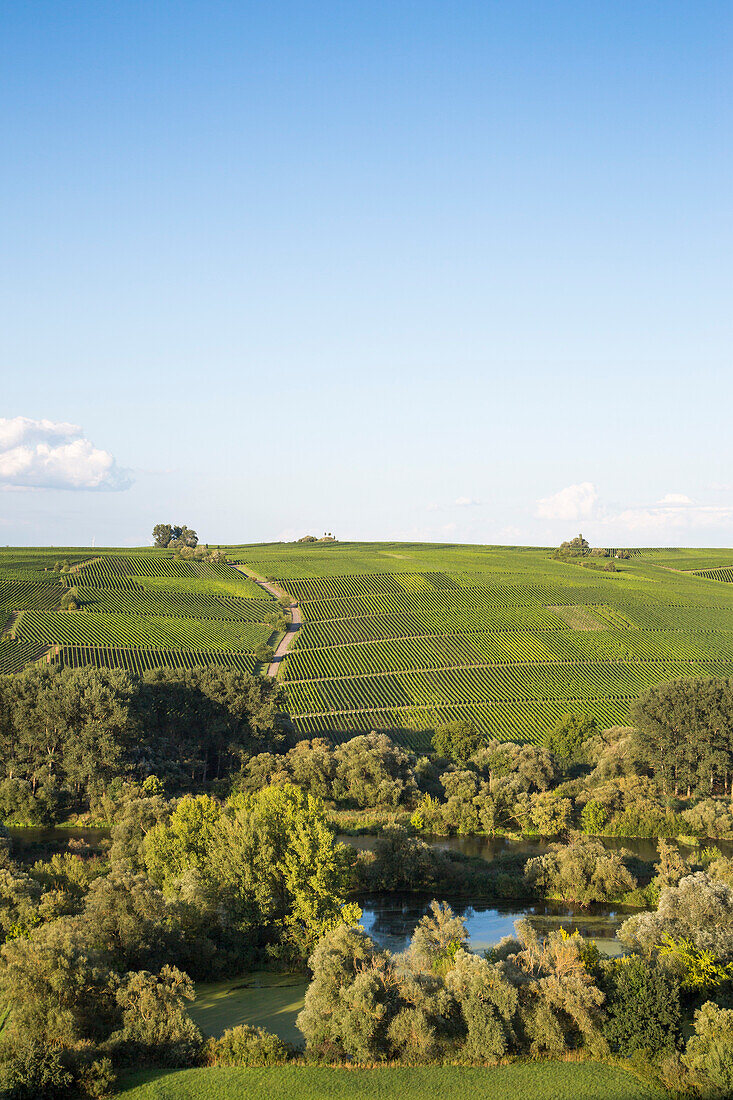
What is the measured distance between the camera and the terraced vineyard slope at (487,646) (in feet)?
367

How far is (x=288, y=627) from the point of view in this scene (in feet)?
483

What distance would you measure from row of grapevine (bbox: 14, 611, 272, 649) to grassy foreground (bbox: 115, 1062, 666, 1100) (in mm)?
95663

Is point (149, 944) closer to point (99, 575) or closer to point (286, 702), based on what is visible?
point (286, 702)

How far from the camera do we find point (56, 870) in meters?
55.1

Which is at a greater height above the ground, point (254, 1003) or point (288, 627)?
point (288, 627)

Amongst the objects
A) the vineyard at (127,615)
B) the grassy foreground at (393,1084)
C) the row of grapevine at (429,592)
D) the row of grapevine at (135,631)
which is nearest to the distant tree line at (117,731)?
the vineyard at (127,615)

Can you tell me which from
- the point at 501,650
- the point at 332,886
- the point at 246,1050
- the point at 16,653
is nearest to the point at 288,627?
the point at 501,650

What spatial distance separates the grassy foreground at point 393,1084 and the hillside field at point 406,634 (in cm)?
6689

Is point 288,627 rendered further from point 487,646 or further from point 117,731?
point 117,731

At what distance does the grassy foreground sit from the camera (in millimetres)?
33781

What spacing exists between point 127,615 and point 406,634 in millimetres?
45771

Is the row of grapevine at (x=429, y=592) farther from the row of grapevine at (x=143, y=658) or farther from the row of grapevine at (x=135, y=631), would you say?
the row of grapevine at (x=143, y=658)

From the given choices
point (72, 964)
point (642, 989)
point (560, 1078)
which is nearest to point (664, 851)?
point (642, 989)

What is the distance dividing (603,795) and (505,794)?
905 centimetres
